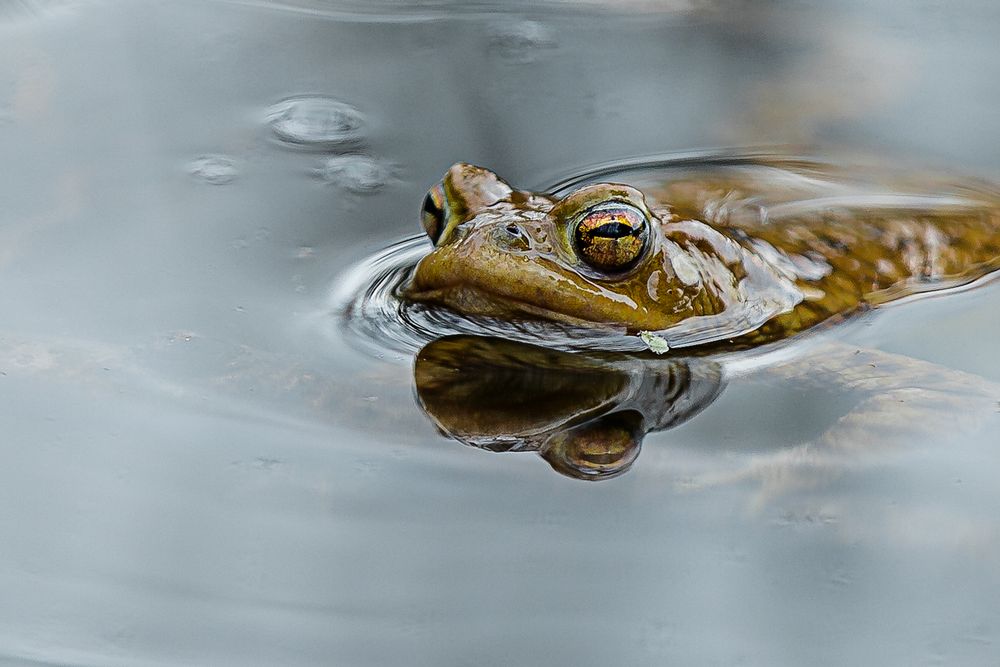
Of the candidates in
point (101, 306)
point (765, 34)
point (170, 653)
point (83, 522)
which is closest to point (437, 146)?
point (101, 306)

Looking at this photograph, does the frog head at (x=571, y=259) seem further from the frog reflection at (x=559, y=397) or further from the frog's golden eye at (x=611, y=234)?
the frog reflection at (x=559, y=397)

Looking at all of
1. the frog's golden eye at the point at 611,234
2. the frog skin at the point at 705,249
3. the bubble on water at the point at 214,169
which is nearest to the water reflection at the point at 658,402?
the frog skin at the point at 705,249

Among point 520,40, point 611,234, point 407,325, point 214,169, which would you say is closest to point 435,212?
point 407,325

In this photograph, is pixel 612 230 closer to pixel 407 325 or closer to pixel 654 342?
pixel 654 342

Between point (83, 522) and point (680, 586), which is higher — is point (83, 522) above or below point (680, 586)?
above

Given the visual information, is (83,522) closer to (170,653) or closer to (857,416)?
(170,653)
